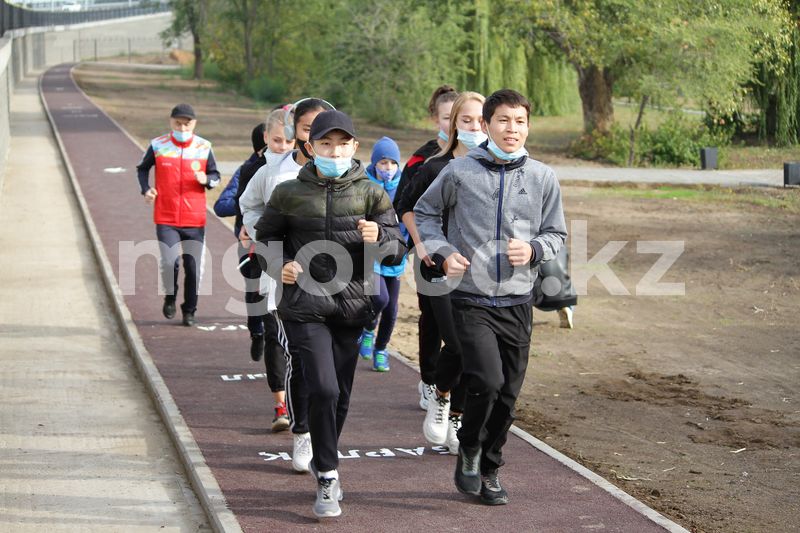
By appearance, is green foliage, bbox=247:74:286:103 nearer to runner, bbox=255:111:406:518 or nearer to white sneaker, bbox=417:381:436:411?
white sneaker, bbox=417:381:436:411

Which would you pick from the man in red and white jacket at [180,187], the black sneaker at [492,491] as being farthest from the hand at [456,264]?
the man in red and white jacket at [180,187]

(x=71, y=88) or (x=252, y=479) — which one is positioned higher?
(x=71, y=88)

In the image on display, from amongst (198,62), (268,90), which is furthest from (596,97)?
(198,62)

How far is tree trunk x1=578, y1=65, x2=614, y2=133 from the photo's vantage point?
3309 centimetres

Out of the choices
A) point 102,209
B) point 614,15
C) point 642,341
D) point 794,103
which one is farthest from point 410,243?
point 794,103

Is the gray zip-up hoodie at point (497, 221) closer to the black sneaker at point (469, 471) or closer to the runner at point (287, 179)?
the black sneaker at point (469, 471)

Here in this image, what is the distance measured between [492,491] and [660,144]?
1023 inches

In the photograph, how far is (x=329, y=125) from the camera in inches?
247

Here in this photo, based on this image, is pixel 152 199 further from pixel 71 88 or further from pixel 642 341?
pixel 71 88

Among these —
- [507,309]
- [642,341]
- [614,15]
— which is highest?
[614,15]

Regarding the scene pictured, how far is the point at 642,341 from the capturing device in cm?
1207

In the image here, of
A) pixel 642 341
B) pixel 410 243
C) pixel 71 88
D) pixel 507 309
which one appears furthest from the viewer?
pixel 71 88

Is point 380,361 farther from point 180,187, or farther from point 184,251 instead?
point 180,187

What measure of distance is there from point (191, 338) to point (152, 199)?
1345 mm
